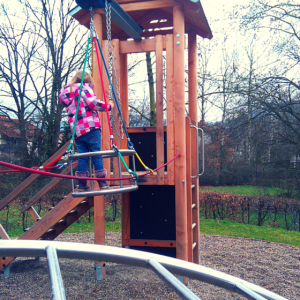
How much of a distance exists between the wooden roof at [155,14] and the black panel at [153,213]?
2596mm

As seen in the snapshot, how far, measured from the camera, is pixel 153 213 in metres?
5.41

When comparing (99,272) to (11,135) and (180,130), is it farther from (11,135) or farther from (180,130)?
(11,135)

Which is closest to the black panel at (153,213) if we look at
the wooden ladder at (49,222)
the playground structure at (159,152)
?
the playground structure at (159,152)

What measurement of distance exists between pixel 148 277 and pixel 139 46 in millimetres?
3294

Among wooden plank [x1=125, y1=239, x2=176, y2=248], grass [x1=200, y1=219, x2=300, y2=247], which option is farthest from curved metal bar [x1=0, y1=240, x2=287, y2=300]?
grass [x1=200, y1=219, x2=300, y2=247]

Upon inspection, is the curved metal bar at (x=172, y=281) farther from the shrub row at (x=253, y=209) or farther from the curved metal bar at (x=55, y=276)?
the shrub row at (x=253, y=209)

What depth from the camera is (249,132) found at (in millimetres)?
14555

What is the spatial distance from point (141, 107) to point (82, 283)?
13016mm

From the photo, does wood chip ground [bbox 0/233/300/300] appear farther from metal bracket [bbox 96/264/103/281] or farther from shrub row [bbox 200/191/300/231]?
shrub row [bbox 200/191/300/231]

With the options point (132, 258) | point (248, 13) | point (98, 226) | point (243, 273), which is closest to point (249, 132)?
point (248, 13)

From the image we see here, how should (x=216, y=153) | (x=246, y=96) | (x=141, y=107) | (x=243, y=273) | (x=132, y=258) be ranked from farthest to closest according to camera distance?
1. (x=216, y=153)
2. (x=141, y=107)
3. (x=246, y=96)
4. (x=243, y=273)
5. (x=132, y=258)

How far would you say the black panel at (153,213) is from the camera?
5.33 metres

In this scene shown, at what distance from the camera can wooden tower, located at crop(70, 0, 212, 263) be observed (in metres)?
4.37

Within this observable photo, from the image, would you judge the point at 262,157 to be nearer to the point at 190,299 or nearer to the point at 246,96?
the point at 246,96
